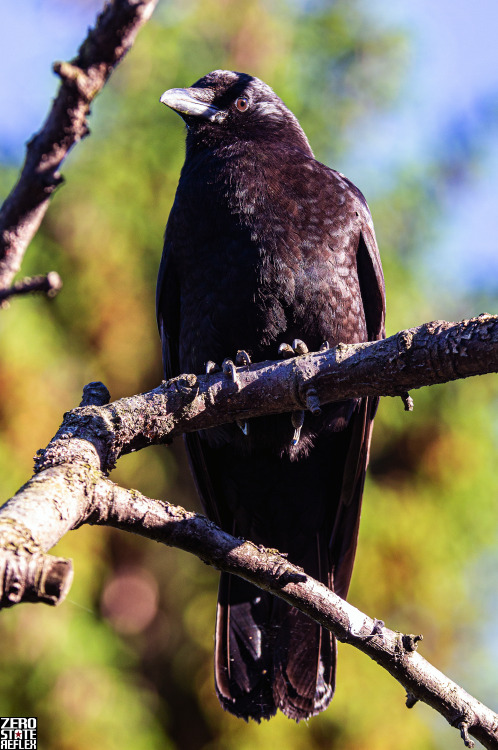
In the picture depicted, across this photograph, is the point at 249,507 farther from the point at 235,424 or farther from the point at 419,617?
the point at 419,617

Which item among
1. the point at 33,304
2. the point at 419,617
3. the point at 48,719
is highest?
the point at 33,304

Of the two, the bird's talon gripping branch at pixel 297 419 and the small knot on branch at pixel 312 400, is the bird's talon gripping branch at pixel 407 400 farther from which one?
the bird's talon gripping branch at pixel 297 419

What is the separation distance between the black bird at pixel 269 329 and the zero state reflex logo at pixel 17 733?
123cm

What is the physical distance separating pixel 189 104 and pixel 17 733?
10.6 feet

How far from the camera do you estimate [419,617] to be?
554 cm

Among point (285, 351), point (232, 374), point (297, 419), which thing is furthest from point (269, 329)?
point (232, 374)

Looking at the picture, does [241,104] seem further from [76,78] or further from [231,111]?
[76,78]

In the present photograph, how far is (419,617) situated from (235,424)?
2774mm

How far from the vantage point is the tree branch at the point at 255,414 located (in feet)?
6.40

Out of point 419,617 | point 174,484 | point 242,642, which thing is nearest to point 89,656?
point 174,484

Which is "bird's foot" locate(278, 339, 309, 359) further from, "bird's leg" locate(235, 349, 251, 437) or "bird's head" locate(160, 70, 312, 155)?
"bird's head" locate(160, 70, 312, 155)

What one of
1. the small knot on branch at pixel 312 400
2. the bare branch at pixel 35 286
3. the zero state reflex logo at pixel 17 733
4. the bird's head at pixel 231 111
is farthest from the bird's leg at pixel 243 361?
the zero state reflex logo at pixel 17 733

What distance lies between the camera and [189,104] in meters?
3.88

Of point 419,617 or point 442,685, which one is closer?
point 442,685
